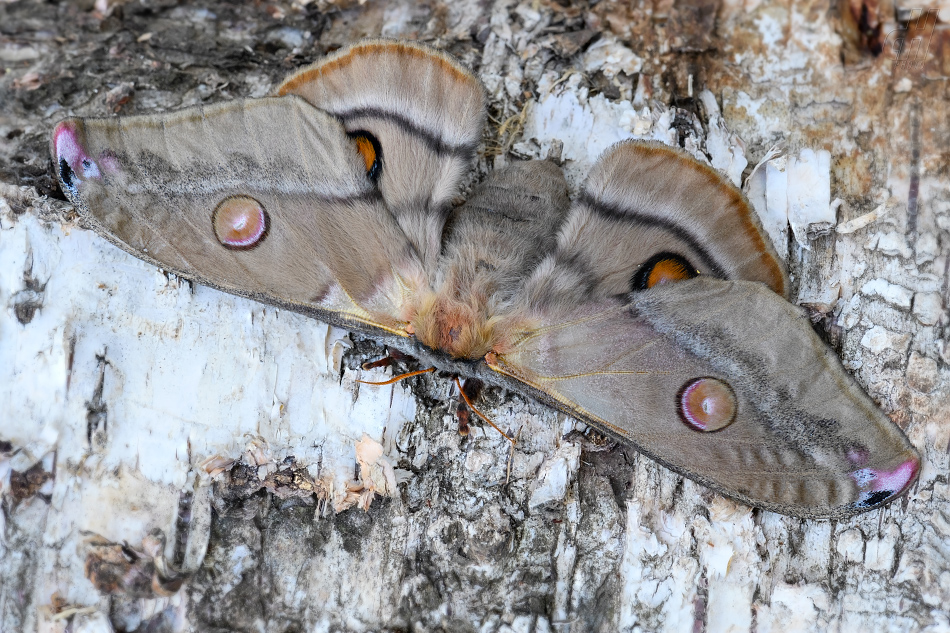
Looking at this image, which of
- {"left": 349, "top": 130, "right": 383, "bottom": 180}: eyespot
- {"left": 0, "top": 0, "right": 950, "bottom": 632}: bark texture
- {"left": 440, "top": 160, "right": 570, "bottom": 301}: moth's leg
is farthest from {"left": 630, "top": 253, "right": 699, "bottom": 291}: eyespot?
{"left": 349, "top": 130, "right": 383, "bottom": 180}: eyespot

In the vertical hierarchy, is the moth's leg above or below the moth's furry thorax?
above

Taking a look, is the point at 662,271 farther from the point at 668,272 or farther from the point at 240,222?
the point at 240,222

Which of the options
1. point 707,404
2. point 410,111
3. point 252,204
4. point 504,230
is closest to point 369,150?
point 410,111

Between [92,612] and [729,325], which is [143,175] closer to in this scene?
[92,612]

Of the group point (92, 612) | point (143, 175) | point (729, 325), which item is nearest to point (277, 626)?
point (92, 612)

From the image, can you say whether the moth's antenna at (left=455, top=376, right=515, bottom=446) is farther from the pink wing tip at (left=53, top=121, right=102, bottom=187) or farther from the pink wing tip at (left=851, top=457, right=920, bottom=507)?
the pink wing tip at (left=53, top=121, right=102, bottom=187)

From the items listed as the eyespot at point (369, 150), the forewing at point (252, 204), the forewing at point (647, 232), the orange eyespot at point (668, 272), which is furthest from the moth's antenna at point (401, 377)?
the orange eyespot at point (668, 272)
